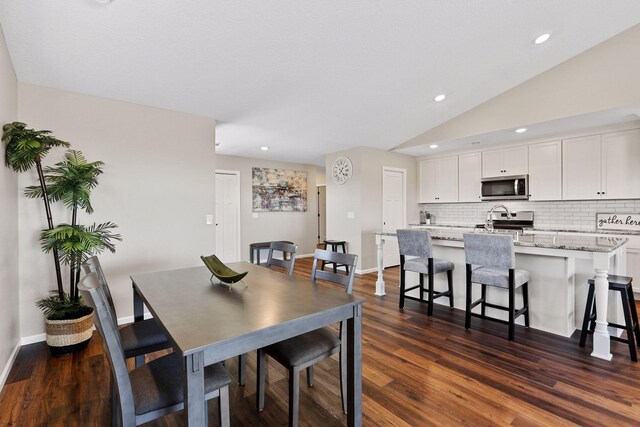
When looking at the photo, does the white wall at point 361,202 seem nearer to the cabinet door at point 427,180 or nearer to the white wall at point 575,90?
the cabinet door at point 427,180

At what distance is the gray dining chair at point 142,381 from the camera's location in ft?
3.93

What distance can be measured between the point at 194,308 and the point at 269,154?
5.11m

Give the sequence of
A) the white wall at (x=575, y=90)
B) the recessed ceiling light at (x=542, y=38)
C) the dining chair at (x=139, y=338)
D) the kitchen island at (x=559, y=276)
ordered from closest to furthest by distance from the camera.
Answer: the dining chair at (x=139, y=338) < the kitchen island at (x=559, y=276) < the recessed ceiling light at (x=542, y=38) < the white wall at (x=575, y=90)

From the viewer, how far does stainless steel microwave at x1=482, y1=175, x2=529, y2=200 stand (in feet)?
16.8

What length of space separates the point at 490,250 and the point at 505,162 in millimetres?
3139

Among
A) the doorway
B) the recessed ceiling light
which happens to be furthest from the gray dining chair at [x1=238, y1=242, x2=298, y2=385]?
the doorway

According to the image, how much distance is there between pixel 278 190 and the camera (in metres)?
7.21

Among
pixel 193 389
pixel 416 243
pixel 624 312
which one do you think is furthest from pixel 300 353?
pixel 624 312

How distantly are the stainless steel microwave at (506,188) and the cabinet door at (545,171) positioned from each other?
0.10 metres

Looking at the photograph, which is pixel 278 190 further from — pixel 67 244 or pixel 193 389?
pixel 193 389

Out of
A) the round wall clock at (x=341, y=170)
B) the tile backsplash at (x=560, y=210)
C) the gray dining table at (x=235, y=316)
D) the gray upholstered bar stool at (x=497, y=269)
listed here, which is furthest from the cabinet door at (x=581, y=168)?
the gray dining table at (x=235, y=316)

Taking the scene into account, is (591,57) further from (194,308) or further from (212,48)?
(194,308)

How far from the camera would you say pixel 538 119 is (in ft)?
13.3

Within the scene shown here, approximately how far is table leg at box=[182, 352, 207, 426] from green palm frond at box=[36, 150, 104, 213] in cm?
241
